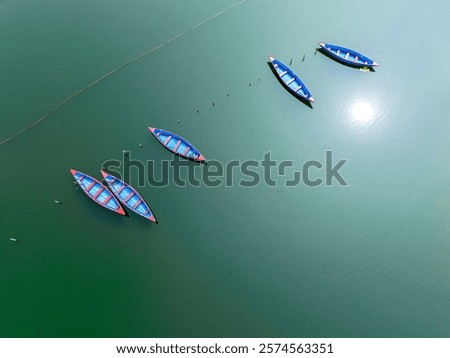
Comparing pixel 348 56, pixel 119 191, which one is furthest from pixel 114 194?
pixel 348 56

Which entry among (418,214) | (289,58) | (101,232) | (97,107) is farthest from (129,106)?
(418,214)

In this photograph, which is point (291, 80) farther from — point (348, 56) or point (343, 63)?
point (348, 56)

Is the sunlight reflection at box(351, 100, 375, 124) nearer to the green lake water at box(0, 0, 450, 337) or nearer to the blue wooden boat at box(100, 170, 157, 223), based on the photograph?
the green lake water at box(0, 0, 450, 337)

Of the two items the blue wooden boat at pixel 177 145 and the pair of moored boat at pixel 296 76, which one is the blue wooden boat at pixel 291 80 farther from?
the blue wooden boat at pixel 177 145

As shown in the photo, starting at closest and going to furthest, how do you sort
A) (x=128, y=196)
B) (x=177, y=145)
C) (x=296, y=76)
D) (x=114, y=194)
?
(x=128, y=196)
(x=114, y=194)
(x=177, y=145)
(x=296, y=76)

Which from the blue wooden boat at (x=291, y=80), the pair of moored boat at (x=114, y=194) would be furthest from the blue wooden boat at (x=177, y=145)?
the blue wooden boat at (x=291, y=80)

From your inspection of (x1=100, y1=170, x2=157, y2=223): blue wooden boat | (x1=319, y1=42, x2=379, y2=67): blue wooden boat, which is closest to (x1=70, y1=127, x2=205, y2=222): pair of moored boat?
(x1=100, y1=170, x2=157, y2=223): blue wooden boat
